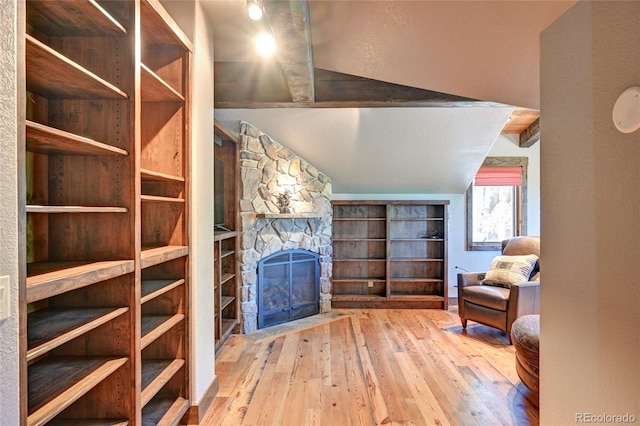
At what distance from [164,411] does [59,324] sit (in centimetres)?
92

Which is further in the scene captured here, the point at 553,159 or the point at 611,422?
the point at 553,159

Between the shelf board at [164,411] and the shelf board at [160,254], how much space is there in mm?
890

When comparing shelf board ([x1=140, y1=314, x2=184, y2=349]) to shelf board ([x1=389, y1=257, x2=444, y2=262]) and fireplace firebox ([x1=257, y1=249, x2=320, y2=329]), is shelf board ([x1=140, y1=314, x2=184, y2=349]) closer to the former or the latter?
fireplace firebox ([x1=257, y1=249, x2=320, y2=329])

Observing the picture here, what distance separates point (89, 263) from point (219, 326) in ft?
6.59

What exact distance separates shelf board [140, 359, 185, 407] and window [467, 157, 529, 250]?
14.6ft

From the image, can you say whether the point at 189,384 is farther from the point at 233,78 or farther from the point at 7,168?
the point at 233,78

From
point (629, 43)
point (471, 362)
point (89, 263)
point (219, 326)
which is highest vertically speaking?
point (629, 43)

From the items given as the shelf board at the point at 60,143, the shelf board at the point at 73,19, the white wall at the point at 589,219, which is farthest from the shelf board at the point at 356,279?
the shelf board at the point at 73,19

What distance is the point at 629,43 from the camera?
91 cm

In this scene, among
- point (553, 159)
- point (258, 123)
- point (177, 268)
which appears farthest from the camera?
point (258, 123)

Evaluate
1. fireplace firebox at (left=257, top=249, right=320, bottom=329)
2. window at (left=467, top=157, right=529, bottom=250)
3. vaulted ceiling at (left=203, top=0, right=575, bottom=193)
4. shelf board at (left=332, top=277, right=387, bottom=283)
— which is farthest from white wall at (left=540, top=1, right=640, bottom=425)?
window at (left=467, top=157, right=529, bottom=250)

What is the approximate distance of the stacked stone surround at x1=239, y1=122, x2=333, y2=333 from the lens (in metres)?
3.65

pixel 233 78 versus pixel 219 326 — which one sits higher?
pixel 233 78

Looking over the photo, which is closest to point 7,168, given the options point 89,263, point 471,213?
point 89,263
